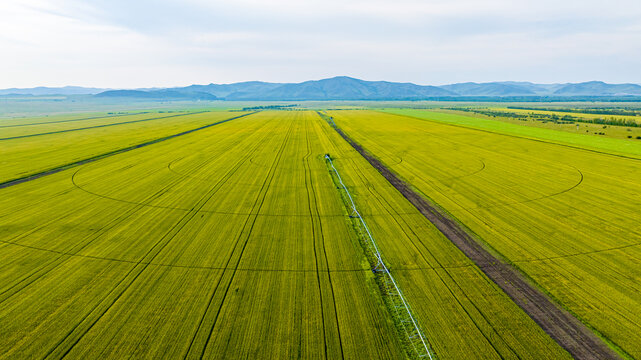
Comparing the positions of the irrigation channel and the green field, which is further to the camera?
the green field

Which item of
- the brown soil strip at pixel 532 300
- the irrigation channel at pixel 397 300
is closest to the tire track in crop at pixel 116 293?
the irrigation channel at pixel 397 300

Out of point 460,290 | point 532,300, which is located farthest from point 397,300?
point 532,300

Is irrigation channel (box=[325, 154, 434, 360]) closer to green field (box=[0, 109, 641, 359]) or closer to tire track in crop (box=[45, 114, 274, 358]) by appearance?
green field (box=[0, 109, 641, 359])

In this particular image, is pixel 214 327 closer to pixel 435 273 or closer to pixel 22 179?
pixel 435 273

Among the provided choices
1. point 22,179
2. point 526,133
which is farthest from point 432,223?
point 526,133

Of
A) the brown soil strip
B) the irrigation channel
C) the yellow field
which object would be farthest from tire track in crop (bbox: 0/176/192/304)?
the brown soil strip

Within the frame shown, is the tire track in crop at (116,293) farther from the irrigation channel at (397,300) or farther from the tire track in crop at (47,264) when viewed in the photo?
the irrigation channel at (397,300)
